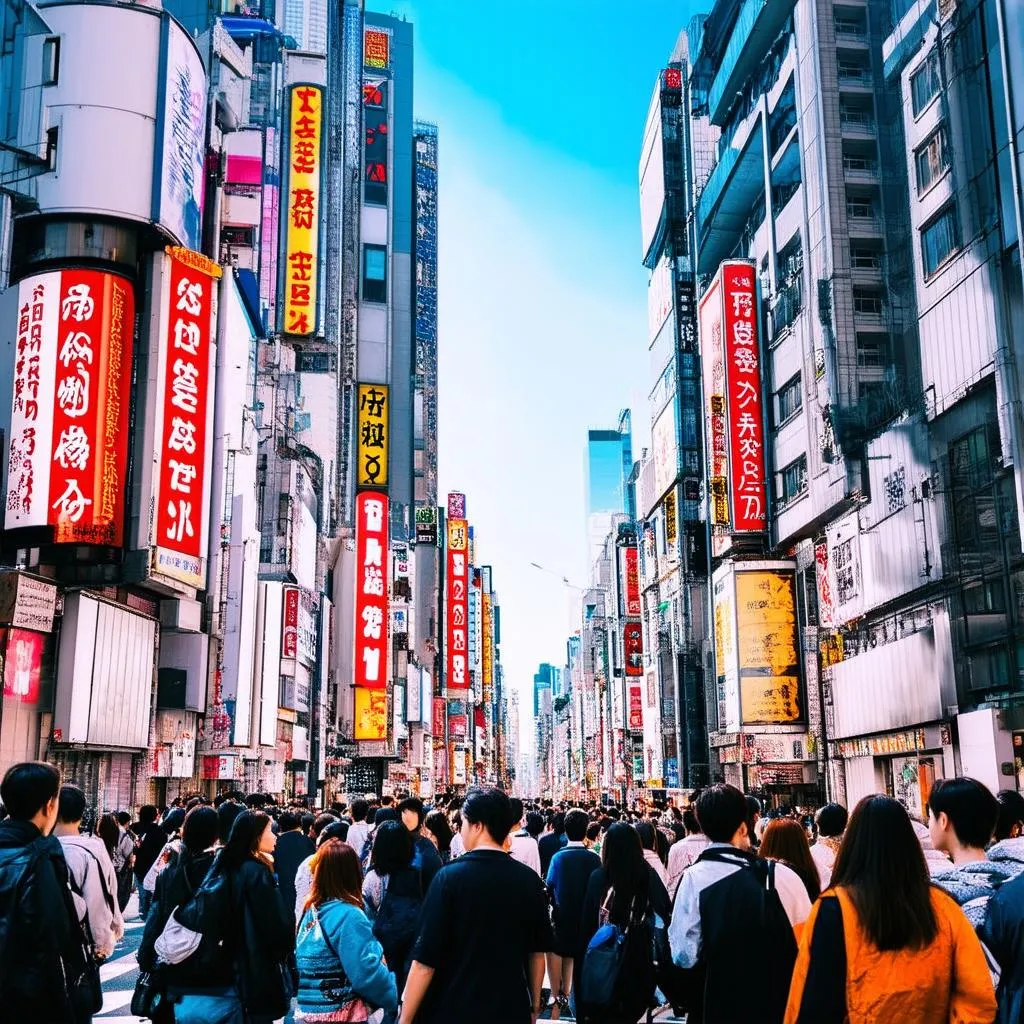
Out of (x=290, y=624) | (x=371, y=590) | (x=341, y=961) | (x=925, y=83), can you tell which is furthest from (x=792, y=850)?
(x=371, y=590)

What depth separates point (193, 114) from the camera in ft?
119

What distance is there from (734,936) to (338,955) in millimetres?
2035

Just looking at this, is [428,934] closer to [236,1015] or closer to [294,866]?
[236,1015]

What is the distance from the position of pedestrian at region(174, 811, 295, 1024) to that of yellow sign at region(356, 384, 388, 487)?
6804 cm

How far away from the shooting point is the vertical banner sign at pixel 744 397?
5131 centimetres

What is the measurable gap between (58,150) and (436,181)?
107716 millimetres

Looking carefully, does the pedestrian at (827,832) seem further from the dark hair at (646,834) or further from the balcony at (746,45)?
the balcony at (746,45)

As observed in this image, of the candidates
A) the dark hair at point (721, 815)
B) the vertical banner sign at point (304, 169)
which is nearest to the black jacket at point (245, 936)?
the dark hair at point (721, 815)

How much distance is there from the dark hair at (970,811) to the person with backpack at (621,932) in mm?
2709

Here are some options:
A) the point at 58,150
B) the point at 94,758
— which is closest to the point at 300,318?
the point at 58,150

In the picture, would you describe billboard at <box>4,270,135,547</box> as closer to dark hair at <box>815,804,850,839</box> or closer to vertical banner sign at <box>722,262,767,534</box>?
dark hair at <box>815,804,850,839</box>

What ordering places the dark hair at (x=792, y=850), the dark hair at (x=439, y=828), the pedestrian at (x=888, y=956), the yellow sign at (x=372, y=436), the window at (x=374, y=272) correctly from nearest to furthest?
1. the pedestrian at (x=888, y=956)
2. the dark hair at (x=792, y=850)
3. the dark hair at (x=439, y=828)
4. the yellow sign at (x=372, y=436)
5. the window at (x=374, y=272)

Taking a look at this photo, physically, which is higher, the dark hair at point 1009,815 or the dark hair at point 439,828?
the dark hair at point 1009,815

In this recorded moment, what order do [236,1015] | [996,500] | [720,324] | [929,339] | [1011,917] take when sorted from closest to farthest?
1. [1011,917]
2. [236,1015]
3. [996,500]
4. [929,339]
5. [720,324]
